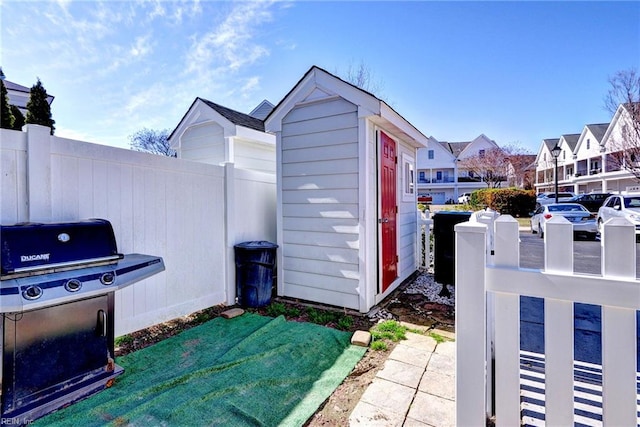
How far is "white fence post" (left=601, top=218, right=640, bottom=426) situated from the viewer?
100 cm

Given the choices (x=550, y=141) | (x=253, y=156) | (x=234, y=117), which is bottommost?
(x=253, y=156)

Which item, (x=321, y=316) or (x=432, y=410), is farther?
(x=321, y=316)

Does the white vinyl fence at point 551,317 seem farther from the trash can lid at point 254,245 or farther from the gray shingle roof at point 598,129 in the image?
the gray shingle roof at point 598,129

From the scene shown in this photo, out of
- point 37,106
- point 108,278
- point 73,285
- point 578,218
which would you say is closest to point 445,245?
point 108,278

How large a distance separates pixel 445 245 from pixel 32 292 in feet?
15.7

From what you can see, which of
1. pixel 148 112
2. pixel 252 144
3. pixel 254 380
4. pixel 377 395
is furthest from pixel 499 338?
pixel 148 112

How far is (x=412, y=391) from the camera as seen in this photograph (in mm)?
2182

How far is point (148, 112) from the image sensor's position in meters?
10.6

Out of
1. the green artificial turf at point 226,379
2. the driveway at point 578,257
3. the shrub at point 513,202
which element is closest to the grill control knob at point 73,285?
the green artificial turf at point 226,379

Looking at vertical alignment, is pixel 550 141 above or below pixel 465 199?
above

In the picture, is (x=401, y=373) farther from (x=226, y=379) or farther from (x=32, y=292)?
(x=32, y=292)

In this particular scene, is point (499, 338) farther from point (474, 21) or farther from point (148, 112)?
point (148, 112)

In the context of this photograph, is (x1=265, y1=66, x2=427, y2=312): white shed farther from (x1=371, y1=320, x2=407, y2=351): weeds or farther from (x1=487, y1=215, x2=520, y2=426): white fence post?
(x1=487, y1=215, x2=520, y2=426): white fence post

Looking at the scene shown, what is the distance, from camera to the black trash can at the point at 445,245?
462cm
